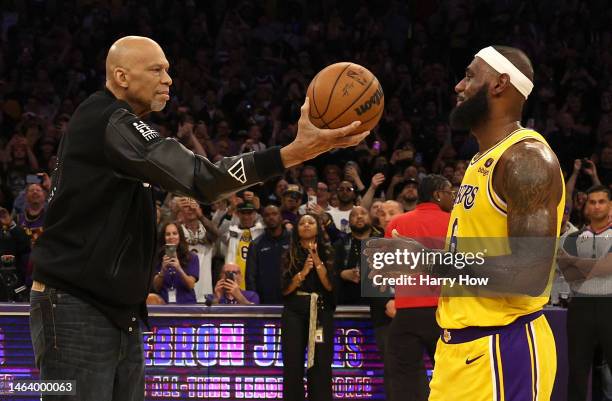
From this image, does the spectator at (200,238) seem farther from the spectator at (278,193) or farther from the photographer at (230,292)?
the spectator at (278,193)

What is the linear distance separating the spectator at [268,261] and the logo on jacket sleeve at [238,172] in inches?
210

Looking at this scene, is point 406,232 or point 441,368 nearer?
point 441,368

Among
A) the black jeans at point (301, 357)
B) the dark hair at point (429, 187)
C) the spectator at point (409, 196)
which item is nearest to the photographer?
the dark hair at point (429, 187)

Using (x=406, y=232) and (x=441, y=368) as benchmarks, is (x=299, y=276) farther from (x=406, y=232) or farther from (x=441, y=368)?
(x=441, y=368)

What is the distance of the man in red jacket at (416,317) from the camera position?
696cm

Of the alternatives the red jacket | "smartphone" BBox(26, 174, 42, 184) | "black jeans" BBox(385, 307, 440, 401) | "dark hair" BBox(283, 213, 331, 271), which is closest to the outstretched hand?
the red jacket

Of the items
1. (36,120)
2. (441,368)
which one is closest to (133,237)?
(441,368)

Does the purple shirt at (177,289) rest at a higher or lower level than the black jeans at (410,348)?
higher

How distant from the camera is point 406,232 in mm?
7031

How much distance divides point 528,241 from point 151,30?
1209cm

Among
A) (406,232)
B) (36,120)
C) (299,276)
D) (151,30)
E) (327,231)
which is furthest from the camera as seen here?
(151,30)

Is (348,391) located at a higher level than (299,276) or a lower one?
lower

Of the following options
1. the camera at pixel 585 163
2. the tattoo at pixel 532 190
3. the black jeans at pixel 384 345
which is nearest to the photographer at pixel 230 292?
the black jeans at pixel 384 345

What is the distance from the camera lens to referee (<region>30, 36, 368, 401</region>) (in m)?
3.33
